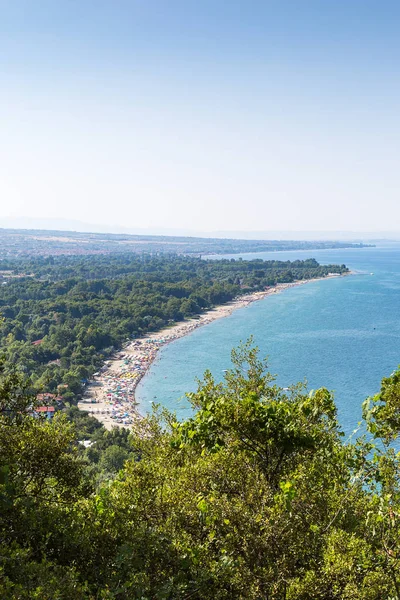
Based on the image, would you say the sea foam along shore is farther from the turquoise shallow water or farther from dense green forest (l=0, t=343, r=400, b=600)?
dense green forest (l=0, t=343, r=400, b=600)

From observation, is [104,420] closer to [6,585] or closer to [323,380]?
[323,380]

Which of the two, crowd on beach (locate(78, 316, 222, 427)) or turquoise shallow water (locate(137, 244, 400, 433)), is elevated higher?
turquoise shallow water (locate(137, 244, 400, 433))

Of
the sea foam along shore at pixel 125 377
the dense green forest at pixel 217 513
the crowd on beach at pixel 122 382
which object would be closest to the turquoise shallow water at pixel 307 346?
the crowd on beach at pixel 122 382

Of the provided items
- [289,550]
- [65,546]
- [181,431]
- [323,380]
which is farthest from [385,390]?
[323,380]

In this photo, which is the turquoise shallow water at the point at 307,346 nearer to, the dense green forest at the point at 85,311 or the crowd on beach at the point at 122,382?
the crowd on beach at the point at 122,382

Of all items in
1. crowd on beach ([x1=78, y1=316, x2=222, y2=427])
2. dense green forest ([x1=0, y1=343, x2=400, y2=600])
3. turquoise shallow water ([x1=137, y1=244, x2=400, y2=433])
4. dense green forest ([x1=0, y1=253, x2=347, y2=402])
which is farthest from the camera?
dense green forest ([x1=0, y1=253, x2=347, y2=402])

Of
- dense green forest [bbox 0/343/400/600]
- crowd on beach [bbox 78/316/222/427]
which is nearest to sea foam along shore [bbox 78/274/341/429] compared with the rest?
crowd on beach [bbox 78/316/222/427]

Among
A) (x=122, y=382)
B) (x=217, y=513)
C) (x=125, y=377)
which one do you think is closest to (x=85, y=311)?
(x=125, y=377)
